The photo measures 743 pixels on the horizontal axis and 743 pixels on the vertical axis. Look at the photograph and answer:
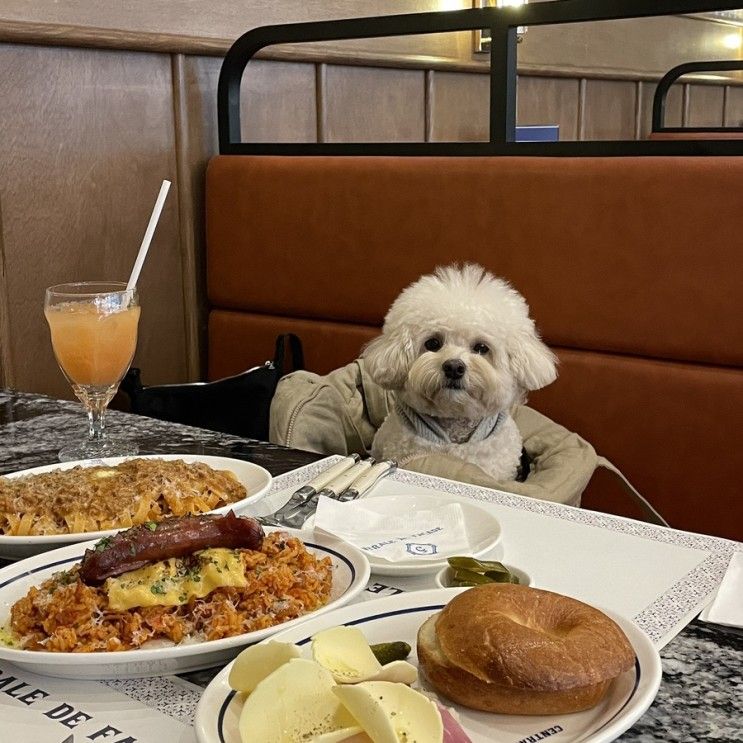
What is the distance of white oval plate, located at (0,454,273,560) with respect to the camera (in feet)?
3.14

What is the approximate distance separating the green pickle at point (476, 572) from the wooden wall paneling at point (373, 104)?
2500 mm

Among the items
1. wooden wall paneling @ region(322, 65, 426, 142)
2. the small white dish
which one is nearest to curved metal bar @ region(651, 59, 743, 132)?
wooden wall paneling @ region(322, 65, 426, 142)

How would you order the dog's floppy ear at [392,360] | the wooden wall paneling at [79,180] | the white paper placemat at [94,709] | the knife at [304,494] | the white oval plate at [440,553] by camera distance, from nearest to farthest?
the white paper placemat at [94,709], the white oval plate at [440,553], the knife at [304,494], the dog's floppy ear at [392,360], the wooden wall paneling at [79,180]

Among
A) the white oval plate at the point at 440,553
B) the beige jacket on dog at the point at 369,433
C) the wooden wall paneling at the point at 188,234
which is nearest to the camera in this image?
the white oval plate at the point at 440,553

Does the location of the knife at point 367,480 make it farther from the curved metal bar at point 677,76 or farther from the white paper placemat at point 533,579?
the curved metal bar at point 677,76

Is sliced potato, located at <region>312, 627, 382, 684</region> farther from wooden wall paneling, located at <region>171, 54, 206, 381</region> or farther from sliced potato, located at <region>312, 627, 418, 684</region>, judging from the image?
wooden wall paneling, located at <region>171, 54, 206, 381</region>

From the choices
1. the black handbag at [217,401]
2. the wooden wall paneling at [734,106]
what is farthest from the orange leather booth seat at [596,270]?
the wooden wall paneling at [734,106]

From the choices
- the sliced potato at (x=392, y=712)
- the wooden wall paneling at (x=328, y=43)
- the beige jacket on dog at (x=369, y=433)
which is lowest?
the beige jacket on dog at (x=369, y=433)

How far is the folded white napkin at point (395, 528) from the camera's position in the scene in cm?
96

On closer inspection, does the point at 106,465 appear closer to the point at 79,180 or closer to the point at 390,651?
the point at 390,651

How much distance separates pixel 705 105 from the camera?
542 centimetres

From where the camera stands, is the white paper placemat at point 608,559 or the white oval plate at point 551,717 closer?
the white oval plate at point 551,717

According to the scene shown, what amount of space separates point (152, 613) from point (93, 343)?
2.37 ft

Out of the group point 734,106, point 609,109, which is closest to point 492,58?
point 609,109
